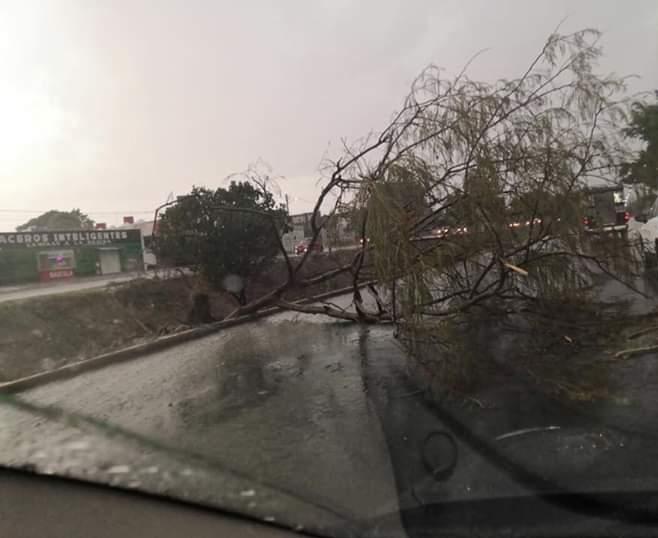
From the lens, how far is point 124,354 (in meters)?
10.6

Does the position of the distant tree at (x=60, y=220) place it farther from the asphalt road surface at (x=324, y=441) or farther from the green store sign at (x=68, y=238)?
the asphalt road surface at (x=324, y=441)

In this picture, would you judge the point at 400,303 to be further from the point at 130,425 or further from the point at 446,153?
the point at 130,425

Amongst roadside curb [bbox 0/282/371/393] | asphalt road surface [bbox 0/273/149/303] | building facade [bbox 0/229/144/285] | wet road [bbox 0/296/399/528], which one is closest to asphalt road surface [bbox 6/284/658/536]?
wet road [bbox 0/296/399/528]

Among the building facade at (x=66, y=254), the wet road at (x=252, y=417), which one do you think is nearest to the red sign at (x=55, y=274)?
the building facade at (x=66, y=254)

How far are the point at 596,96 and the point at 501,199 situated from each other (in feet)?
7.51

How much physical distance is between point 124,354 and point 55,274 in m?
22.8

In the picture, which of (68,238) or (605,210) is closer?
(605,210)

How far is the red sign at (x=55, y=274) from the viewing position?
2992 centimetres

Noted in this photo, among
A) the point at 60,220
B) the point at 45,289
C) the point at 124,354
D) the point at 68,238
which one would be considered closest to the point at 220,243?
the point at 124,354

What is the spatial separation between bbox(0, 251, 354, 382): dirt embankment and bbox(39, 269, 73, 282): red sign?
410 inches

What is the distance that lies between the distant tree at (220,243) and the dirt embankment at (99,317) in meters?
0.96

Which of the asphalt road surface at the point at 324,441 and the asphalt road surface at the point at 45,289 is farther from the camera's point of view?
the asphalt road surface at the point at 45,289

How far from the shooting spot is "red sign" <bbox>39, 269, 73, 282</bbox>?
2992cm

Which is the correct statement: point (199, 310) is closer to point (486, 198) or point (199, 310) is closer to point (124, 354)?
point (124, 354)
